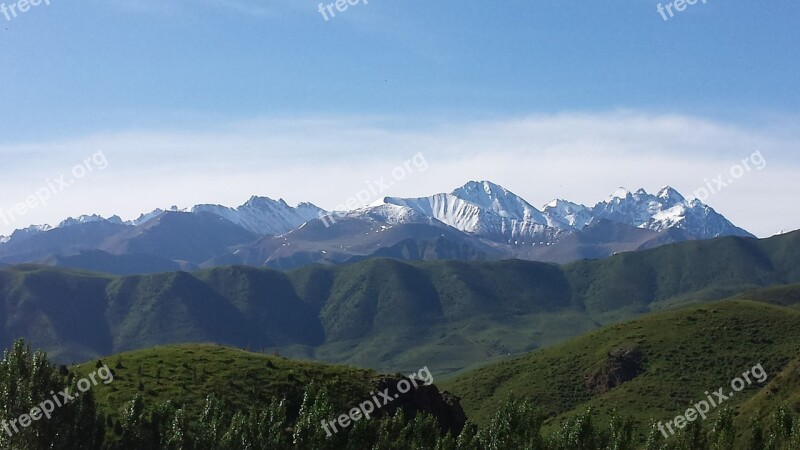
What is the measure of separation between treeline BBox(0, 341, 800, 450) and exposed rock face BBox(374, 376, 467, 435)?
23.7 meters

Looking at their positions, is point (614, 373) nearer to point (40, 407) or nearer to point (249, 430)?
point (249, 430)

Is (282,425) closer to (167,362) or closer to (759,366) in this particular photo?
(167,362)

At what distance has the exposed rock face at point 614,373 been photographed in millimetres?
190000

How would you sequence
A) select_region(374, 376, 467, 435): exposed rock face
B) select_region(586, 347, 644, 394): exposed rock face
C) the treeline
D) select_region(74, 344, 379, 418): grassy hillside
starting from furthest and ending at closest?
select_region(586, 347, 644, 394): exposed rock face, select_region(374, 376, 467, 435): exposed rock face, select_region(74, 344, 379, 418): grassy hillside, the treeline

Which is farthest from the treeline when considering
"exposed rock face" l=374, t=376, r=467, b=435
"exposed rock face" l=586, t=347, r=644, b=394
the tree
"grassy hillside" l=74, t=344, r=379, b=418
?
"exposed rock face" l=586, t=347, r=644, b=394

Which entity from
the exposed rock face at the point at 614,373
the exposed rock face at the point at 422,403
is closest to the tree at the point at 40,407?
the exposed rock face at the point at 422,403

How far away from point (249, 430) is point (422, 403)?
45.9 metres

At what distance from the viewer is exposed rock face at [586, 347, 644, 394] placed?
623ft

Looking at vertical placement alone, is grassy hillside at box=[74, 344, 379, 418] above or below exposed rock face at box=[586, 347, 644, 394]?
above

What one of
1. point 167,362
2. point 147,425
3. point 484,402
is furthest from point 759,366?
point 147,425

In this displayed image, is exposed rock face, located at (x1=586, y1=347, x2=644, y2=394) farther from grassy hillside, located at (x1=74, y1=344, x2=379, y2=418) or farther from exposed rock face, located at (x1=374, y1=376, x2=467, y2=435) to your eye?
grassy hillside, located at (x1=74, y1=344, x2=379, y2=418)

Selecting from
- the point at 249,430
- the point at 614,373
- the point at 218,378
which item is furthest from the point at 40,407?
the point at 614,373

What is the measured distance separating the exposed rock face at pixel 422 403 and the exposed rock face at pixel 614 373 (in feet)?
231

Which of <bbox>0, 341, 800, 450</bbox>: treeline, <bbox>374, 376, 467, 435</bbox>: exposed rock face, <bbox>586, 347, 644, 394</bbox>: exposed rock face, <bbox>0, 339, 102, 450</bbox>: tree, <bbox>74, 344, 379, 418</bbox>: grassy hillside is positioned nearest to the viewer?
<bbox>0, 339, 102, 450</bbox>: tree
